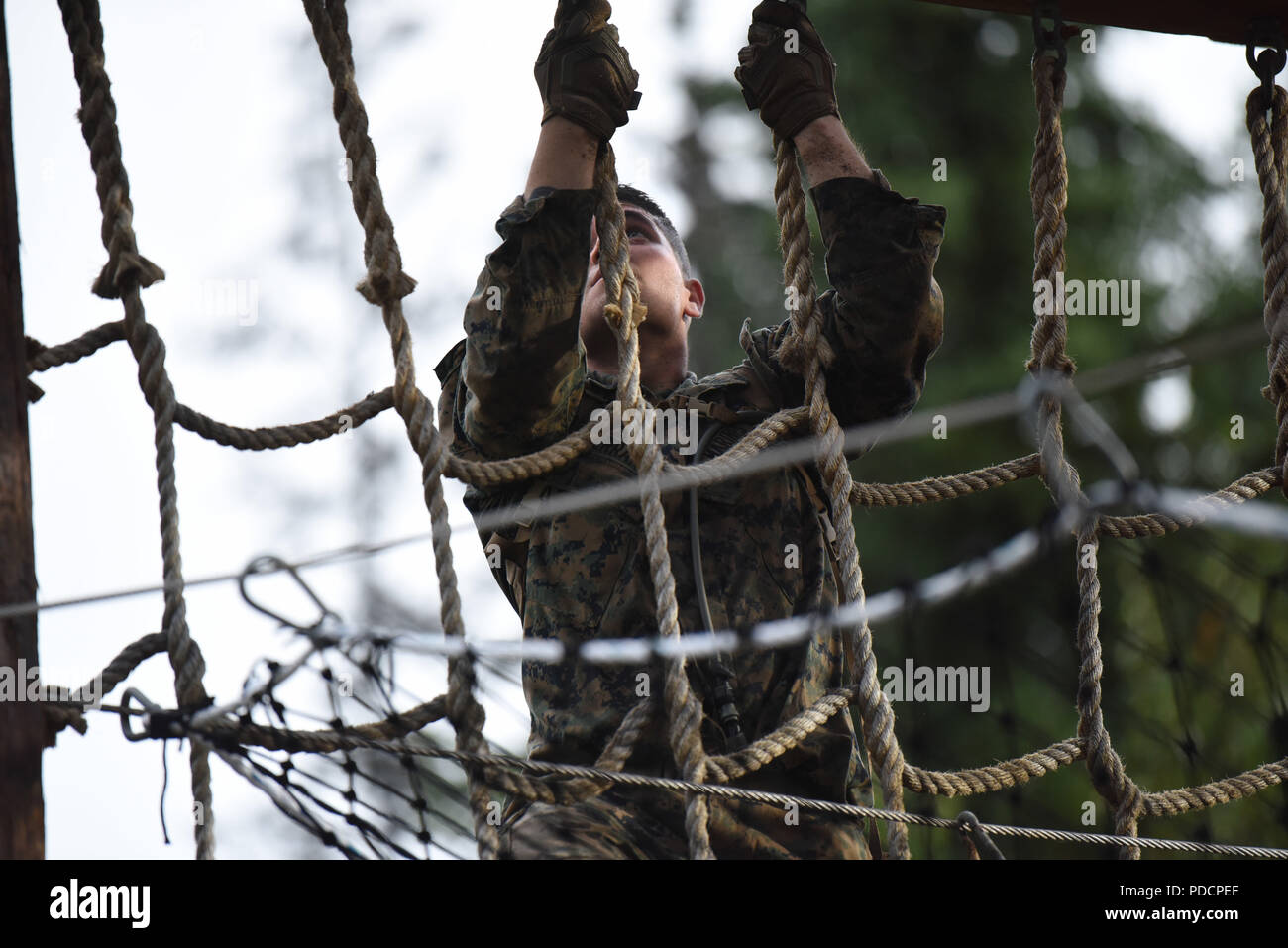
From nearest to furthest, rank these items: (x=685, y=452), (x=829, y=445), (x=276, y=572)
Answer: (x=276, y=572)
(x=829, y=445)
(x=685, y=452)

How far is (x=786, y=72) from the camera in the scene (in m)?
2.30

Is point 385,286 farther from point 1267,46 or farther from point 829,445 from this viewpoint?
point 1267,46

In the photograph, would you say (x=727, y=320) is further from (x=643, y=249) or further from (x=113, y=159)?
(x=113, y=159)

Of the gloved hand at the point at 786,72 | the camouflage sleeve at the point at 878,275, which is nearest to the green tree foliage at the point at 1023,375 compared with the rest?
the camouflage sleeve at the point at 878,275

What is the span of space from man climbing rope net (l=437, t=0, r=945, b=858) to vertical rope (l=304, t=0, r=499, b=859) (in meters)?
0.26

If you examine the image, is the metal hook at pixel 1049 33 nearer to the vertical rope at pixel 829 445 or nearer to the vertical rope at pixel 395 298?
the vertical rope at pixel 829 445

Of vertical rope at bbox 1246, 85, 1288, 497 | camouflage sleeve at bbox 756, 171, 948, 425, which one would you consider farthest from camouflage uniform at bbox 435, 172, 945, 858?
vertical rope at bbox 1246, 85, 1288, 497

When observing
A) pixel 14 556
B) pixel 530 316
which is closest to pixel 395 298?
pixel 530 316

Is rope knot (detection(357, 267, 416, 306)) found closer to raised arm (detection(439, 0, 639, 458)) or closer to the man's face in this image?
raised arm (detection(439, 0, 639, 458))

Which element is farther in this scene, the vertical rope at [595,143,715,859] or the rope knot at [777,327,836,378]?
the rope knot at [777,327,836,378]

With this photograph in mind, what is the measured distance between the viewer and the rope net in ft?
5.78

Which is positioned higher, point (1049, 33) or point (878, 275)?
point (1049, 33)

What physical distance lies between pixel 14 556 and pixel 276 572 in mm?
391
